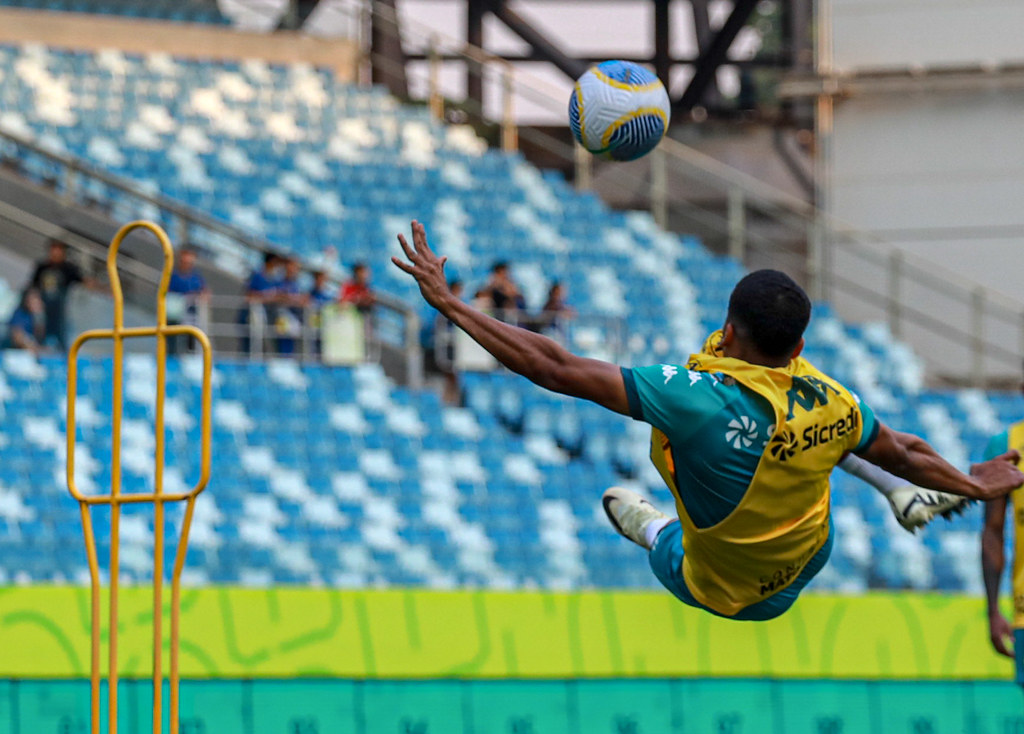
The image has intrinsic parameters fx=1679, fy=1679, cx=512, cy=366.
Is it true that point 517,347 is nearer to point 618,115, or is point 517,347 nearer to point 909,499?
point 618,115

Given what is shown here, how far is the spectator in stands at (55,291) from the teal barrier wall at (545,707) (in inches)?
225

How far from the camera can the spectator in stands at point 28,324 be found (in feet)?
43.4

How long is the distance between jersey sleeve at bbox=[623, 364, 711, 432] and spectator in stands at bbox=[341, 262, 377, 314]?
892 cm

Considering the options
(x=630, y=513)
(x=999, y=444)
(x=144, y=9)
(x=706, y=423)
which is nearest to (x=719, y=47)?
(x=144, y=9)

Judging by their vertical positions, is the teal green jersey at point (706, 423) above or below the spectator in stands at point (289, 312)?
below

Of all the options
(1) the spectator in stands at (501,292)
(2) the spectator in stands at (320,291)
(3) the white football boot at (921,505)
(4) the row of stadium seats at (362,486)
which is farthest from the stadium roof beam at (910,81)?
(3) the white football boot at (921,505)

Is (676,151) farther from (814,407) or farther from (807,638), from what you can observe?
(814,407)

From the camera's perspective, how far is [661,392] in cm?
513

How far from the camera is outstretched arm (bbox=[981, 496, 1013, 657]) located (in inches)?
259

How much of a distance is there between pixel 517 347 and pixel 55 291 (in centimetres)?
898

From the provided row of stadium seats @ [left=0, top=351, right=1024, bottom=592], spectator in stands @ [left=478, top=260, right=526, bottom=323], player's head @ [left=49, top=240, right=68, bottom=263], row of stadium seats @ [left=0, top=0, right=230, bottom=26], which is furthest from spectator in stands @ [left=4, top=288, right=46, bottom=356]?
row of stadium seats @ [left=0, top=0, right=230, bottom=26]

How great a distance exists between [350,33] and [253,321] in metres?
7.93

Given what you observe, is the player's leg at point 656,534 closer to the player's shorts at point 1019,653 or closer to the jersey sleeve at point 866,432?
the jersey sleeve at point 866,432

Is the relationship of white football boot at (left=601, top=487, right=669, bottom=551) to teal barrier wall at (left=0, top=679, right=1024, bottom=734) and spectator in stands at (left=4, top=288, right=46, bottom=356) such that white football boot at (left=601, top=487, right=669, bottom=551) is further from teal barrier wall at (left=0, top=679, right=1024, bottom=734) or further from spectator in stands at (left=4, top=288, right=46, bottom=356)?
spectator in stands at (left=4, top=288, right=46, bottom=356)
